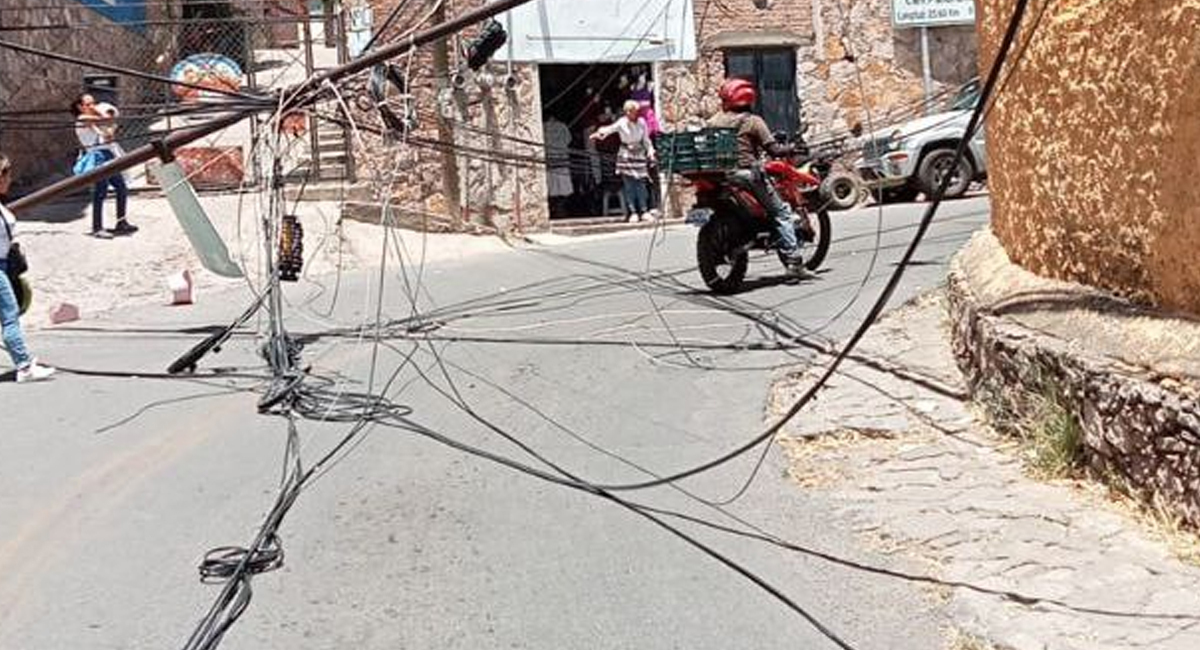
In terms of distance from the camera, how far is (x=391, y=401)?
28.3 ft

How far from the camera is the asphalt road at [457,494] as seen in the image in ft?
16.4

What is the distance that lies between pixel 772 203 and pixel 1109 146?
19.3 ft

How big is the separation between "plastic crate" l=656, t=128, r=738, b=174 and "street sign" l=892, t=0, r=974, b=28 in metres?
12.7

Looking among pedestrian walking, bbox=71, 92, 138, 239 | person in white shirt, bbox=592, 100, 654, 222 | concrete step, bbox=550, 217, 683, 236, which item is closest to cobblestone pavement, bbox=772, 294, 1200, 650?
pedestrian walking, bbox=71, 92, 138, 239

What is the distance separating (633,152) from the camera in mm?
20703

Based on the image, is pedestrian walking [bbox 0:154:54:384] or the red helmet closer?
pedestrian walking [bbox 0:154:54:384]

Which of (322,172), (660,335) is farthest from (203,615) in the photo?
(322,172)

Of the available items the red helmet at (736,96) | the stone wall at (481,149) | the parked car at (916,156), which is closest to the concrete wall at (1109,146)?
the red helmet at (736,96)

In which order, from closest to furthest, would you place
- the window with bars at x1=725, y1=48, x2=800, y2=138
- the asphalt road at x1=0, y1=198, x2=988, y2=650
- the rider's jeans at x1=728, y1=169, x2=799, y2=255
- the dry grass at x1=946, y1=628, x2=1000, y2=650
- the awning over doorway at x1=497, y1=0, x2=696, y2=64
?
1. the dry grass at x1=946, y1=628, x2=1000, y2=650
2. the asphalt road at x1=0, y1=198, x2=988, y2=650
3. the rider's jeans at x1=728, y1=169, x2=799, y2=255
4. the awning over doorway at x1=497, y1=0, x2=696, y2=64
5. the window with bars at x1=725, y1=48, x2=800, y2=138

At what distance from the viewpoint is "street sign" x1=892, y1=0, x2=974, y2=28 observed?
75.9ft

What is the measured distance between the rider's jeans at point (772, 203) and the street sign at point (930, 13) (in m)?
12.3

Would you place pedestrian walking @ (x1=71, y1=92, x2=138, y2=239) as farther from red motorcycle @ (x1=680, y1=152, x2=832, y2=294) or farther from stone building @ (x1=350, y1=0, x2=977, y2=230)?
red motorcycle @ (x1=680, y1=152, x2=832, y2=294)

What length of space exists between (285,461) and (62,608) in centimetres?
210

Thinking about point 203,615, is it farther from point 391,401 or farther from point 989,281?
point 989,281
